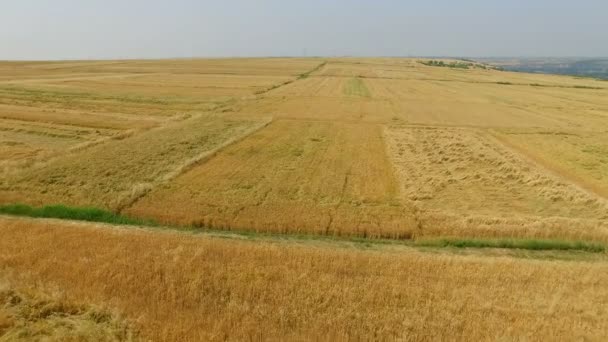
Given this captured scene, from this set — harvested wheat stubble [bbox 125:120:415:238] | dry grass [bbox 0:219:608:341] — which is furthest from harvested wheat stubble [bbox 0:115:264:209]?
dry grass [bbox 0:219:608:341]

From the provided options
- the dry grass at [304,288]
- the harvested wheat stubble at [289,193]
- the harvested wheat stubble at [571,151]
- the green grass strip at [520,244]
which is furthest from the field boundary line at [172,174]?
the harvested wheat stubble at [571,151]

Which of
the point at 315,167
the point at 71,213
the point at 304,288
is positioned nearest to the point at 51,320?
the point at 304,288

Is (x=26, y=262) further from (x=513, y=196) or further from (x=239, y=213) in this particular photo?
(x=513, y=196)

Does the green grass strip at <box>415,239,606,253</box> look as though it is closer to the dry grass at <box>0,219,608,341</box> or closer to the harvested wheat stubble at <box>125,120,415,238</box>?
the harvested wheat stubble at <box>125,120,415,238</box>

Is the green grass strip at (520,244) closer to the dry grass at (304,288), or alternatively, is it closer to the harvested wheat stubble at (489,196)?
the harvested wheat stubble at (489,196)

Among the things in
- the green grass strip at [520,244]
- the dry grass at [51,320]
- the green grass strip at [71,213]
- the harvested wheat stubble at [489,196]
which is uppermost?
the dry grass at [51,320]

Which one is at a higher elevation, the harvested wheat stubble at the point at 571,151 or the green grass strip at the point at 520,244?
the harvested wheat stubble at the point at 571,151

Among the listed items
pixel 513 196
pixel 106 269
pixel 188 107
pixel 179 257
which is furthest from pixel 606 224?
pixel 188 107
